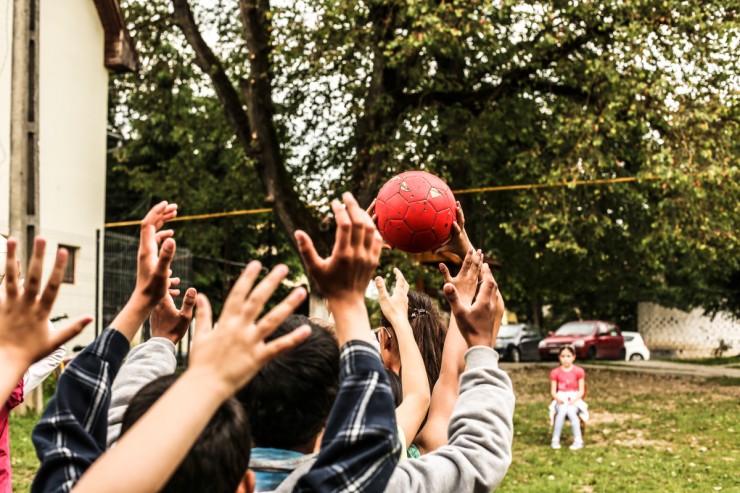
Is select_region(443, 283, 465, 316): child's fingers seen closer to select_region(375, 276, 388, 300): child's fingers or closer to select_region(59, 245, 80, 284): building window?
select_region(375, 276, 388, 300): child's fingers

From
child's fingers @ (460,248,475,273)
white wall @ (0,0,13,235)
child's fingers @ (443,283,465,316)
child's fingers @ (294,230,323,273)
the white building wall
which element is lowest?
the white building wall

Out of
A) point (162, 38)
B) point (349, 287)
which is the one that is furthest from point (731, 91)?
point (349, 287)

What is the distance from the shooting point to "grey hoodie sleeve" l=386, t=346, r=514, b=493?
6.79 ft

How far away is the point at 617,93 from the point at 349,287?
12.9m

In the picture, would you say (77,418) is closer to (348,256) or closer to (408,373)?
(348,256)

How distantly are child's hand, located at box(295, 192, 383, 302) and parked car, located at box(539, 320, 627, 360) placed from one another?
96.0ft

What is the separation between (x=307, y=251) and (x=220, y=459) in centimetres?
45

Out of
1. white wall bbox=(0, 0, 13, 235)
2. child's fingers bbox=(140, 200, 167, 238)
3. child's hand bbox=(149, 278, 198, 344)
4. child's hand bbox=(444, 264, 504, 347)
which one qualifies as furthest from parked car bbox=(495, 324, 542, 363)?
child's fingers bbox=(140, 200, 167, 238)

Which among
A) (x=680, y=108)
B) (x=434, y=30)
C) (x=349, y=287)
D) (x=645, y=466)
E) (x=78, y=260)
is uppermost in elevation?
(x=434, y=30)

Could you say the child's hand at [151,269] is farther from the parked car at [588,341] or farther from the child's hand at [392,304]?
the parked car at [588,341]

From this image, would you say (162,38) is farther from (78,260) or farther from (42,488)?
(42,488)

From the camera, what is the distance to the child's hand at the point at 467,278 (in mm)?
2826

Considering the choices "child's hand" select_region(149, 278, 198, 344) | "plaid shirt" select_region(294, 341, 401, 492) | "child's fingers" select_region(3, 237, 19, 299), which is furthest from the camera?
"child's hand" select_region(149, 278, 198, 344)

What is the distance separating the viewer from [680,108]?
536 inches
